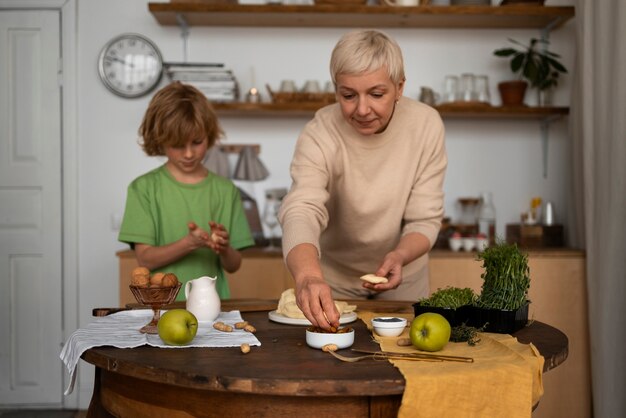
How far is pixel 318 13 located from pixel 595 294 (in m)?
1.89

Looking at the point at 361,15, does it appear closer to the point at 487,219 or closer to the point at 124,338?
the point at 487,219

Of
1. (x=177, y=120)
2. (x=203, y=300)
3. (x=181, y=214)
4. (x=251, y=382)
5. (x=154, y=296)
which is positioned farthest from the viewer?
(x=181, y=214)

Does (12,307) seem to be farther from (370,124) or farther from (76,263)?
(370,124)

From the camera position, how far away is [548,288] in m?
3.57

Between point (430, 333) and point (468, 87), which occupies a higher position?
point (468, 87)

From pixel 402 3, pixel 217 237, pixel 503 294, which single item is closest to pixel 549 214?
pixel 402 3

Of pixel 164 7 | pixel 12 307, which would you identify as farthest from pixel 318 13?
pixel 12 307

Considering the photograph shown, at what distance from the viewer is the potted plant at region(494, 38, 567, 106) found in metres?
3.89

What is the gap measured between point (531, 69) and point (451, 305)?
2.54 m

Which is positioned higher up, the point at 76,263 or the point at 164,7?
the point at 164,7

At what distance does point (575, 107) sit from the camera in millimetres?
3732

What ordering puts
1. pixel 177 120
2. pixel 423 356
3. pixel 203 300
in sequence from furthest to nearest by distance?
pixel 177 120 → pixel 203 300 → pixel 423 356

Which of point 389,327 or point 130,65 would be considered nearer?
point 389,327

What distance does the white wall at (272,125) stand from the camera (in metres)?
4.07
